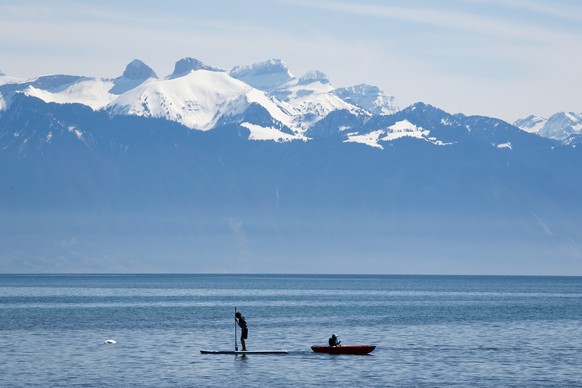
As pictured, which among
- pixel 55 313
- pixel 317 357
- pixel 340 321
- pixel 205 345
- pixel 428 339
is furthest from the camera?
pixel 55 313

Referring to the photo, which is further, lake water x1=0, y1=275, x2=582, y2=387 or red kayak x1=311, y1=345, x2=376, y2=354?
red kayak x1=311, y1=345, x2=376, y2=354

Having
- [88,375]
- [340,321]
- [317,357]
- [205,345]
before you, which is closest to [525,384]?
[317,357]

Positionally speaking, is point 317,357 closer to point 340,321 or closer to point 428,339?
point 428,339

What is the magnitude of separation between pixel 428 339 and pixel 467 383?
106ft

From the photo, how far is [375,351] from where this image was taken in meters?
91.2

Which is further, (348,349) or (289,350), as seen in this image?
(289,350)

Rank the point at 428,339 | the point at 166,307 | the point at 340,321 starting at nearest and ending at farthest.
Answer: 1. the point at 428,339
2. the point at 340,321
3. the point at 166,307

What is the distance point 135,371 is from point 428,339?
33589 millimetres

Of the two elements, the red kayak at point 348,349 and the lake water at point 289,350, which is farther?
the red kayak at point 348,349

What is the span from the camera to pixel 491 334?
4397 inches

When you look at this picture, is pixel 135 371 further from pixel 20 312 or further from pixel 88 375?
pixel 20 312

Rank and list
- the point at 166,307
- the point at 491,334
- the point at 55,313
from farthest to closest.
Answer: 1. the point at 166,307
2. the point at 55,313
3. the point at 491,334

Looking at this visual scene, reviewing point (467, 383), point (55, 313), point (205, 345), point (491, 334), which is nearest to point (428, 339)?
point (491, 334)

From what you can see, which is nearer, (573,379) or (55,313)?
(573,379)
